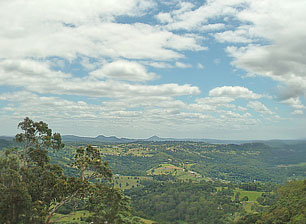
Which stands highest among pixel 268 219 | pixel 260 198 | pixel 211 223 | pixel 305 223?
pixel 305 223

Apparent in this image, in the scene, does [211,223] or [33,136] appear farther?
[211,223]

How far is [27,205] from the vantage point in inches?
1094

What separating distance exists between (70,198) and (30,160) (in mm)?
8435

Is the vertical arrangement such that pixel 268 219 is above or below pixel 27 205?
below

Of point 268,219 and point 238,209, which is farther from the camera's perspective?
point 238,209

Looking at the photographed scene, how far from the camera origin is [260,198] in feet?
634

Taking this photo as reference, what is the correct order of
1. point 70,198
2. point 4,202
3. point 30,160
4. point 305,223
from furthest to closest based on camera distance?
point 305,223 < point 30,160 < point 70,198 < point 4,202

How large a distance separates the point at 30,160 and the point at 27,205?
9.41 meters

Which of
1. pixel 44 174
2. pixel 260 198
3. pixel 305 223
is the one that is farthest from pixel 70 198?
pixel 260 198

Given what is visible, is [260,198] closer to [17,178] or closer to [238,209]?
[238,209]

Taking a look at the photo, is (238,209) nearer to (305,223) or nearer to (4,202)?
(305,223)

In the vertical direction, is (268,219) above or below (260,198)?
above

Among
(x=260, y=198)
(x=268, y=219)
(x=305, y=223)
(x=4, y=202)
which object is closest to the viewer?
(x=4, y=202)

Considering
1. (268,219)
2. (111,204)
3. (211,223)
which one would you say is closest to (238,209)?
(211,223)
